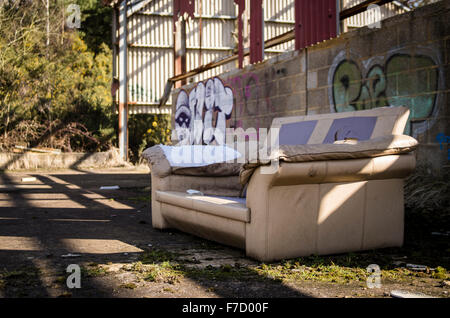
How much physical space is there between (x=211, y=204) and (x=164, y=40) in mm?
13669

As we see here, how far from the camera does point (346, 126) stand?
3.94 metres

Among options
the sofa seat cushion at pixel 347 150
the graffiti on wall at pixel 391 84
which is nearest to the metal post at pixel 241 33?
the graffiti on wall at pixel 391 84

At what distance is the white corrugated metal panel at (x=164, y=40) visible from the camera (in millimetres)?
15711

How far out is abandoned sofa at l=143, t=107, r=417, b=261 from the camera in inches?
118

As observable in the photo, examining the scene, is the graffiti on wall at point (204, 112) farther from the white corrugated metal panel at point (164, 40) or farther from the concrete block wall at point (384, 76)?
the white corrugated metal panel at point (164, 40)

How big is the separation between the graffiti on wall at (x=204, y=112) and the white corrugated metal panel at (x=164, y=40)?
3641mm

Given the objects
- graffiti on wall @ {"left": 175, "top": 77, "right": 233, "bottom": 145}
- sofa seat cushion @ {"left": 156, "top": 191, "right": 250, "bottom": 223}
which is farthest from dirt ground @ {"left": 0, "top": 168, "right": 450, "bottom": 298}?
graffiti on wall @ {"left": 175, "top": 77, "right": 233, "bottom": 145}

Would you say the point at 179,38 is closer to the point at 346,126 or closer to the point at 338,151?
the point at 346,126

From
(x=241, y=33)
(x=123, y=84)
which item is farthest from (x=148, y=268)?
(x=123, y=84)

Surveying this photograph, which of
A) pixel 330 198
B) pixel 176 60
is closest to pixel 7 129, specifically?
pixel 176 60

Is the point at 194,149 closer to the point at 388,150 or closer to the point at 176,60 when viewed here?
the point at 388,150

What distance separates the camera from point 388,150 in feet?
10.5

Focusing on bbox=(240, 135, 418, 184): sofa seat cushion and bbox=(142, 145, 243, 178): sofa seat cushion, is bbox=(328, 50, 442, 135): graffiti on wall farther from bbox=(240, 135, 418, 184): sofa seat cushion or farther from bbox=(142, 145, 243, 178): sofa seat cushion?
bbox=(142, 145, 243, 178): sofa seat cushion
